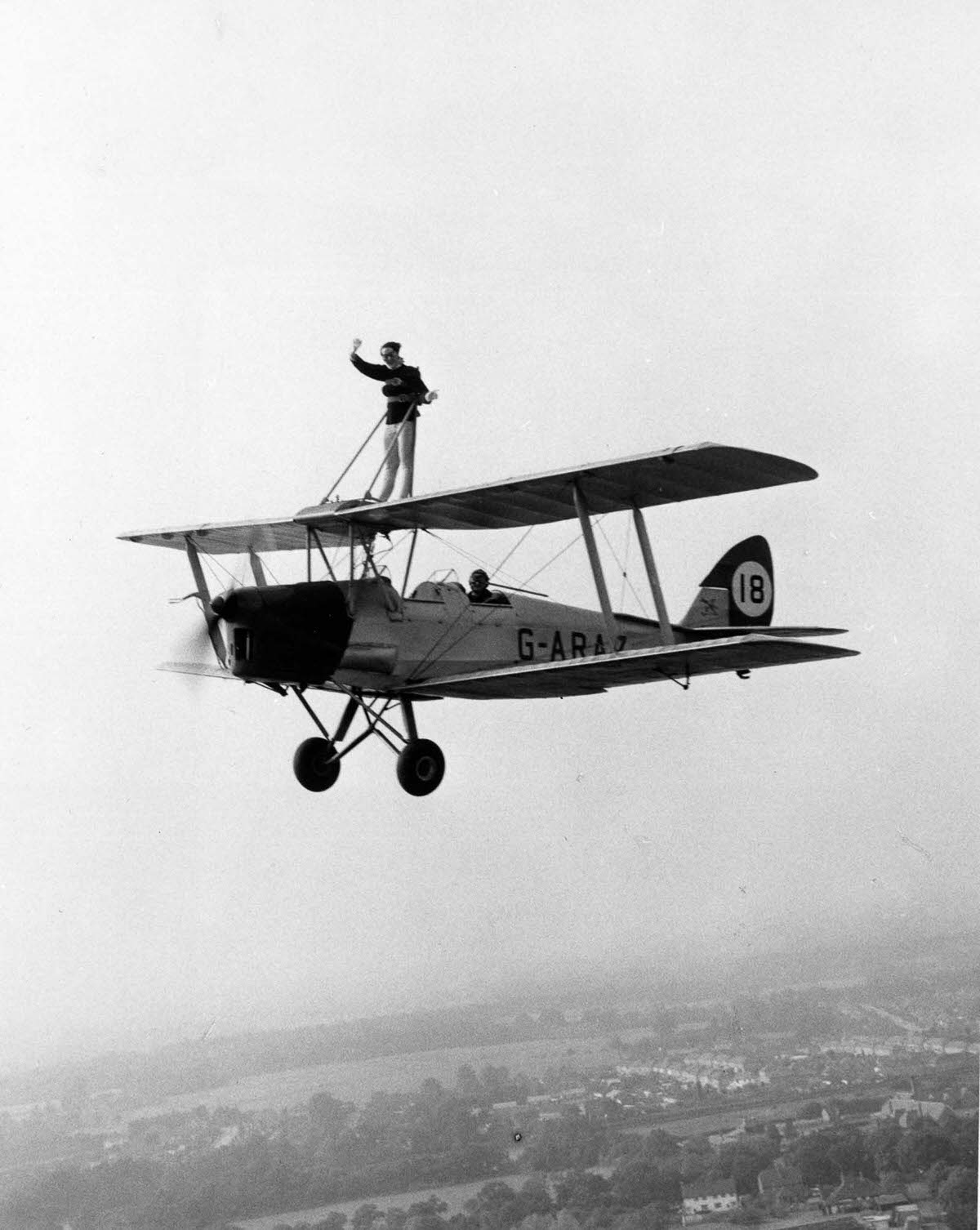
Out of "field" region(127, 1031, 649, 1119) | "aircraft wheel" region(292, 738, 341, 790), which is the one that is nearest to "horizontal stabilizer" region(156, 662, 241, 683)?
"aircraft wheel" region(292, 738, 341, 790)

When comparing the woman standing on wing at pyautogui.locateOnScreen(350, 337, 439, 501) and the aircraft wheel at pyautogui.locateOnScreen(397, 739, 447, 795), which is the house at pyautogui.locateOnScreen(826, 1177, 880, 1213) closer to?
the aircraft wheel at pyautogui.locateOnScreen(397, 739, 447, 795)

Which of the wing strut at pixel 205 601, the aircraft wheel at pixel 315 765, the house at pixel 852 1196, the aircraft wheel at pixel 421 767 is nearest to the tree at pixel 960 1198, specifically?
the house at pixel 852 1196

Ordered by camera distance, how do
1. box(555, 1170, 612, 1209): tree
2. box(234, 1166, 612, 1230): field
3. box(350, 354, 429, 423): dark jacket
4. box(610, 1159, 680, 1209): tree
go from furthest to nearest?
box(610, 1159, 680, 1209): tree → box(555, 1170, 612, 1209): tree → box(234, 1166, 612, 1230): field → box(350, 354, 429, 423): dark jacket

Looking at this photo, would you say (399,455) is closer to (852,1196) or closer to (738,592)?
(738,592)

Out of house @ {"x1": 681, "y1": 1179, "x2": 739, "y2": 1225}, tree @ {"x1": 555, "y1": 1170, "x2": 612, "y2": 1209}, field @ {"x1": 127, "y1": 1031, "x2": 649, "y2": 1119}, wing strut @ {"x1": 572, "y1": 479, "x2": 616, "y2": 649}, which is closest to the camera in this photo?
wing strut @ {"x1": 572, "y1": 479, "x2": 616, "y2": 649}

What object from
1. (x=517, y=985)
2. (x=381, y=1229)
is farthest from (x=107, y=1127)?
(x=517, y=985)

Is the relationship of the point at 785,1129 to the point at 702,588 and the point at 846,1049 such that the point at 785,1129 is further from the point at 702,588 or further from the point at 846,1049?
the point at 702,588
